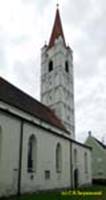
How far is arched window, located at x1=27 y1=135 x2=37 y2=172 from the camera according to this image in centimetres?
1987

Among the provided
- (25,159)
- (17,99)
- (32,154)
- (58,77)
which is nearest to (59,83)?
(58,77)

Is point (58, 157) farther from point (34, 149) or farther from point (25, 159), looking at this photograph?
point (25, 159)

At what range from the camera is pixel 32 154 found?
20484 millimetres

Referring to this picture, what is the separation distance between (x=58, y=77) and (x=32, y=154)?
25418 millimetres

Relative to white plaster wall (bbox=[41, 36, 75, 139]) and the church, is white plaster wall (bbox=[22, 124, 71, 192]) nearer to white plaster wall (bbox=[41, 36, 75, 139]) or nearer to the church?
the church

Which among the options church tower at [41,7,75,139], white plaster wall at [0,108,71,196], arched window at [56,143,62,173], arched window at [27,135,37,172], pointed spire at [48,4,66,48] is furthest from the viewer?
pointed spire at [48,4,66,48]

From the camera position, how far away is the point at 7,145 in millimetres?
16812

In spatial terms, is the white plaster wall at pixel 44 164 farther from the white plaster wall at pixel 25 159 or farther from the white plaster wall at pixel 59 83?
the white plaster wall at pixel 59 83

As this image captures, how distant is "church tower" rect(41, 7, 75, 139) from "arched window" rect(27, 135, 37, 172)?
19951mm

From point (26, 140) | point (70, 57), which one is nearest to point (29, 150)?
point (26, 140)

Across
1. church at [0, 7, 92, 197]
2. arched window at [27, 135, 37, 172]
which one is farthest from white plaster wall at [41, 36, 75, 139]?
arched window at [27, 135, 37, 172]

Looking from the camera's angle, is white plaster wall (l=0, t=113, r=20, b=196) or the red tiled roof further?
the red tiled roof

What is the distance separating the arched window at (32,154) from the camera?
19.9 metres

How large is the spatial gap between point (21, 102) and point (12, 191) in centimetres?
1038
